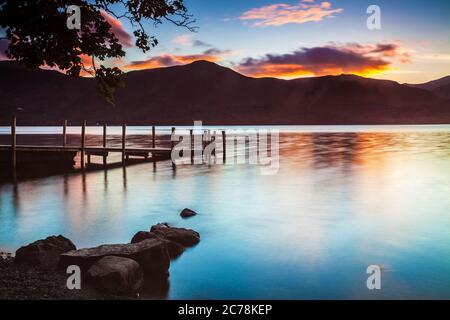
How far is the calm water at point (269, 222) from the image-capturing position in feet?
35.7

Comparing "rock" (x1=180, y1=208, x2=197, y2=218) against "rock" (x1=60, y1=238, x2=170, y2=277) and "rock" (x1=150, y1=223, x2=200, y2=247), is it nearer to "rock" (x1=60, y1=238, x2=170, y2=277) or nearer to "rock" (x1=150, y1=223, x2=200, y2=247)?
"rock" (x1=150, y1=223, x2=200, y2=247)

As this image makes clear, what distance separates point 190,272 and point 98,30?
20.3 ft

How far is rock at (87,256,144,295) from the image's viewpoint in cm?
915

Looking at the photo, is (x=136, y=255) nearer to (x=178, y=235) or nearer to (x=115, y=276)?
(x=115, y=276)

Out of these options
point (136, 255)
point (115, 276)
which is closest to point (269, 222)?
point (136, 255)

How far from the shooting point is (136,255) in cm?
1029

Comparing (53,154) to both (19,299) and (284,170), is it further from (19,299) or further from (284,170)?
(19,299)

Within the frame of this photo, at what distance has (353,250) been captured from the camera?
13477 mm

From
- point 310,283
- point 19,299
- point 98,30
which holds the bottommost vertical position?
point 310,283

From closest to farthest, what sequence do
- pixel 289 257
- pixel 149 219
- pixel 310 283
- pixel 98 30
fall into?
pixel 310 283 < pixel 98 30 < pixel 289 257 < pixel 149 219

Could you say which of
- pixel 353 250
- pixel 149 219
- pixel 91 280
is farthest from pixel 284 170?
pixel 91 280

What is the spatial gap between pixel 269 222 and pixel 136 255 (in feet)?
27.6

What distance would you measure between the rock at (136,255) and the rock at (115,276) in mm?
554

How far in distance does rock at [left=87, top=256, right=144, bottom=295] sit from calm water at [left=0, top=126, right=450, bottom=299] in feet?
3.08
